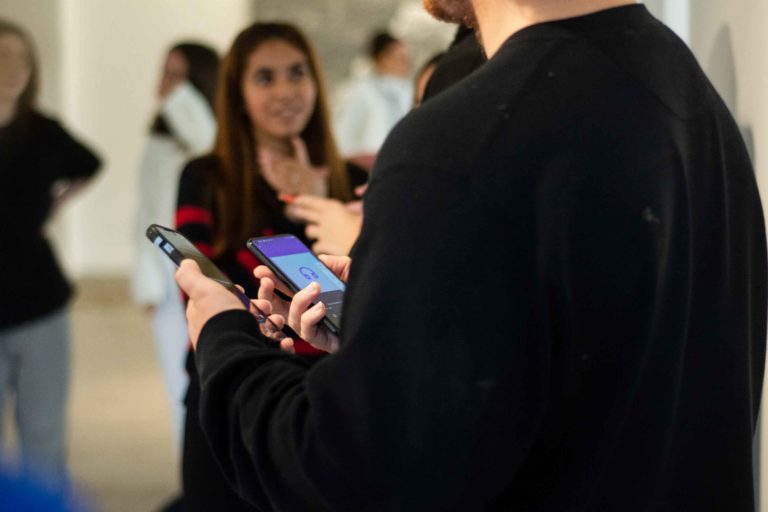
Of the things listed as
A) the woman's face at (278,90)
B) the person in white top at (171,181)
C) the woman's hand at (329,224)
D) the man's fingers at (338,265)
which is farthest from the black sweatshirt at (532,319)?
the person in white top at (171,181)

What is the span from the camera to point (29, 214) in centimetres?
404

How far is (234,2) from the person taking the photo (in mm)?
8938

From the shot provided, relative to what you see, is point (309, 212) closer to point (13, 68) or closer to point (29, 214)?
point (29, 214)

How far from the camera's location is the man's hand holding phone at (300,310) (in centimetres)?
128

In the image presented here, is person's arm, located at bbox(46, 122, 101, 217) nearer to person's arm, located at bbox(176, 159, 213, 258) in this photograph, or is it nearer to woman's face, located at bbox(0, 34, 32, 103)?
woman's face, located at bbox(0, 34, 32, 103)

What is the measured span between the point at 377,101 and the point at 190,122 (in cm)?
272

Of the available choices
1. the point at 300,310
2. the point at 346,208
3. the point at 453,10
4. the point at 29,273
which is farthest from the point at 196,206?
the point at 453,10

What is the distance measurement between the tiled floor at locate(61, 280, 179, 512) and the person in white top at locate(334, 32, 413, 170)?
166 cm

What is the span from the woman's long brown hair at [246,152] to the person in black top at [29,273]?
43.5 inches

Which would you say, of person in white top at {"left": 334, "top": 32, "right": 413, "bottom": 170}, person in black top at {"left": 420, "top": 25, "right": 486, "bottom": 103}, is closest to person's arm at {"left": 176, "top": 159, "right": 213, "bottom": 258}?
person in black top at {"left": 420, "top": 25, "right": 486, "bottom": 103}

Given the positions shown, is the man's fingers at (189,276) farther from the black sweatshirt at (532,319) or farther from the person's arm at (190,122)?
the person's arm at (190,122)

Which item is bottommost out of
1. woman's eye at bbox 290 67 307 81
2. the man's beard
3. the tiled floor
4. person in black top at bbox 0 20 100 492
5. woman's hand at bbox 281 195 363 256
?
the tiled floor

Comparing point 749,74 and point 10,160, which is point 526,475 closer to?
point 749,74

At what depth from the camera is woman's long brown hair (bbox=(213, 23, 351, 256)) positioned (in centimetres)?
281
